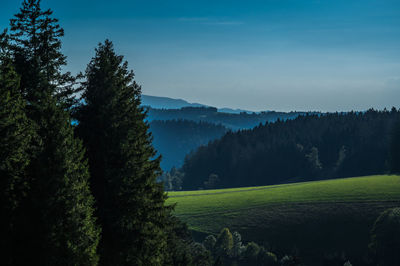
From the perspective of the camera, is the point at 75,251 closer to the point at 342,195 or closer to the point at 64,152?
the point at 64,152

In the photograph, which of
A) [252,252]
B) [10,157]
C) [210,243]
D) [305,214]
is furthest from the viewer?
[305,214]

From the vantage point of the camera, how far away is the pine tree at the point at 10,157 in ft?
60.7

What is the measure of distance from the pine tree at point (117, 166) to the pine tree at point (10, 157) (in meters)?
6.53

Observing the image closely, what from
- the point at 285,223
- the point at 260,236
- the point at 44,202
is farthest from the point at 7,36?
the point at 285,223

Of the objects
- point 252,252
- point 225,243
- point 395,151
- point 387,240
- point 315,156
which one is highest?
point 395,151

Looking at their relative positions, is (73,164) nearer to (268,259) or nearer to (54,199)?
(54,199)

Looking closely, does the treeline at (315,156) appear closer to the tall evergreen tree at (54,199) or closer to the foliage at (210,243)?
the foliage at (210,243)

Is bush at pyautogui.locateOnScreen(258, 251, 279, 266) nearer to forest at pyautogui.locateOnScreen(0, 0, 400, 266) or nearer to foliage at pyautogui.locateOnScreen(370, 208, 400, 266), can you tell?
foliage at pyautogui.locateOnScreen(370, 208, 400, 266)

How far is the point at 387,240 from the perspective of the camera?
69.1 m

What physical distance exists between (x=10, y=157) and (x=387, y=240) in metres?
67.8

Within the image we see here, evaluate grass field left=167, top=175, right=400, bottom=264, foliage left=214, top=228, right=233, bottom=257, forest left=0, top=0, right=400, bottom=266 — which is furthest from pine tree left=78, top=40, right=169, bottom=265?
grass field left=167, top=175, right=400, bottom=264

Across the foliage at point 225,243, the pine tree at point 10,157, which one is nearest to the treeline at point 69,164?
the pine tree at point 10,157

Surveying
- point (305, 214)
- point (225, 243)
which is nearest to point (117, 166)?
point (225, 243)

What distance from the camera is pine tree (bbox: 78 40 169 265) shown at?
84.3ft
